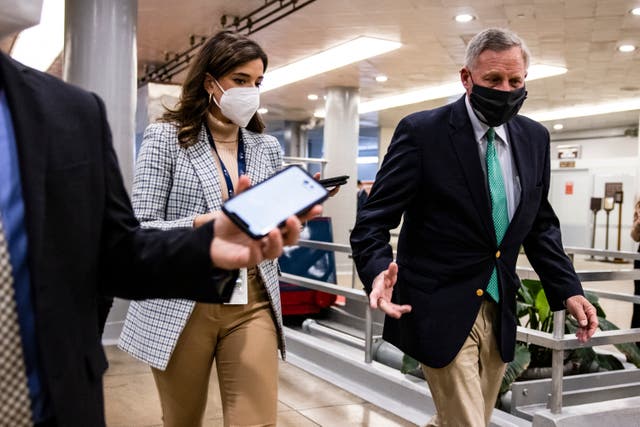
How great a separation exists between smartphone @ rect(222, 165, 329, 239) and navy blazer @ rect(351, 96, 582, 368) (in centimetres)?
98

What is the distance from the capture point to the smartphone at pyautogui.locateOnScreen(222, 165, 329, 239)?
1.12m

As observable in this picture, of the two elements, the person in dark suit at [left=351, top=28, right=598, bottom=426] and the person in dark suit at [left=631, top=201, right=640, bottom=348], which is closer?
the person in dark suit at [left=351, top=28, right=598, bottom=426]

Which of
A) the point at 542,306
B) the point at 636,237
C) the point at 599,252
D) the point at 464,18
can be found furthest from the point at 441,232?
the point at 464,18

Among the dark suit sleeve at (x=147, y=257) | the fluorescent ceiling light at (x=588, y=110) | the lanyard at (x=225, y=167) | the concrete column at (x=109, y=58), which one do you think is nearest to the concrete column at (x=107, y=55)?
the concrete column at (x=109, y=58)

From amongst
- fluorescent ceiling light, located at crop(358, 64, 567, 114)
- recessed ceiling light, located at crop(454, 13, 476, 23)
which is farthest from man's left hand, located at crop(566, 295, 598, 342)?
fluorescent ceiling light, located at crop(358, 64, 567, 114)

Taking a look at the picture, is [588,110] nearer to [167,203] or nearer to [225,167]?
[225,167]

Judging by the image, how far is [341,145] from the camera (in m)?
14.5

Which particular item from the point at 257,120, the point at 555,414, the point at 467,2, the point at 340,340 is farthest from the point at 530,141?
the point at 467,2

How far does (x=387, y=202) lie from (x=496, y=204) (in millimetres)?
361

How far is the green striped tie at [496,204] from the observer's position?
230 centimetres

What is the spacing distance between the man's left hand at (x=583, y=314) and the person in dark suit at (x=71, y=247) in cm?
155

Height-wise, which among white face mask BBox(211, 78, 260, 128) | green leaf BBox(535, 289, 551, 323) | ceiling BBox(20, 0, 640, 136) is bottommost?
green leaf BBox(535, 289, 551, 323)

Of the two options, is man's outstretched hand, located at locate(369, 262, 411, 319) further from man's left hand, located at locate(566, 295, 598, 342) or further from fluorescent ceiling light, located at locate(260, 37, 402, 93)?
fluorescent ceiling light, located at locate(260, 37, 402, 93)

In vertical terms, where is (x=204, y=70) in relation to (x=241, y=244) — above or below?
above
